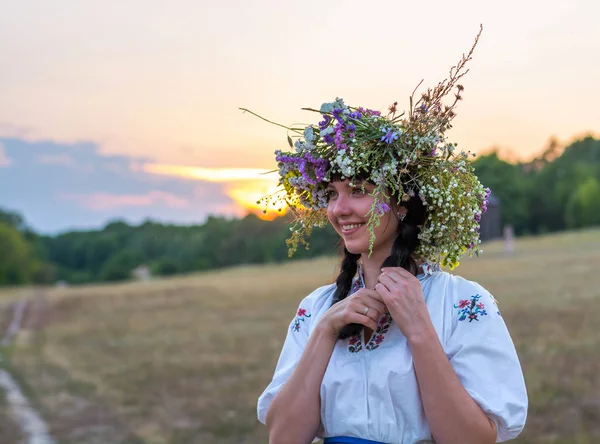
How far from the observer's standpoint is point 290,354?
2.95m

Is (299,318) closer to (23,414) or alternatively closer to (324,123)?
(324,123)

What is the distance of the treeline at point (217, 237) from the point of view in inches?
1967

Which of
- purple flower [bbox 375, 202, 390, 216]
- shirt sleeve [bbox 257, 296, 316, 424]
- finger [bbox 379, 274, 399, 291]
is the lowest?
shirt sleeve [bbox 257, 296, 316, 424]

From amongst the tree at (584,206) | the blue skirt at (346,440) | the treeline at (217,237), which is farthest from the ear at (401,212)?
the tree at (584,206)

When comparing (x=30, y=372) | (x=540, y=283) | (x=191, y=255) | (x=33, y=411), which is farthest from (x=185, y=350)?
(x=191, y=255)

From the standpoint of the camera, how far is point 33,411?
32.9 feet

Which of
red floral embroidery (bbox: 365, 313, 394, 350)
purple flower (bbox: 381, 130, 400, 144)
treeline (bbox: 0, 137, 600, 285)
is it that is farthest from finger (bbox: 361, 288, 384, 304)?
treeline (bbox: 0, 137, 600, 285)

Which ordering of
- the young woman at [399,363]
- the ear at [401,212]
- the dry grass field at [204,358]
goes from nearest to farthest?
the young woman at [399,363], the ear at [401,212], the dry grass field at [204,358]

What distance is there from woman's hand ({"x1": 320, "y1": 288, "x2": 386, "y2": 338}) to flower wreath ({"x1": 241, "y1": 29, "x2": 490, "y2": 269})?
0.19 metres

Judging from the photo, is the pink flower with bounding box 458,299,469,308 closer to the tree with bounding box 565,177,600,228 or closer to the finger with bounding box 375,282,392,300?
the finger with bounding box 375,282,392,300

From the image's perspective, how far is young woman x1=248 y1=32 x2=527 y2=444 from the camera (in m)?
2.47

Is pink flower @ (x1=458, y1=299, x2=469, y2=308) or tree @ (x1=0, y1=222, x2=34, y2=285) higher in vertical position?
pink flower @ (x1=458, y1=299, x2=469, y2=308)

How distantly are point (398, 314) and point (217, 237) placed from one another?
56649mm

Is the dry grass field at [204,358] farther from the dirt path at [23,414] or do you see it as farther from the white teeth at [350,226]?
the white teeth at [350,226]
